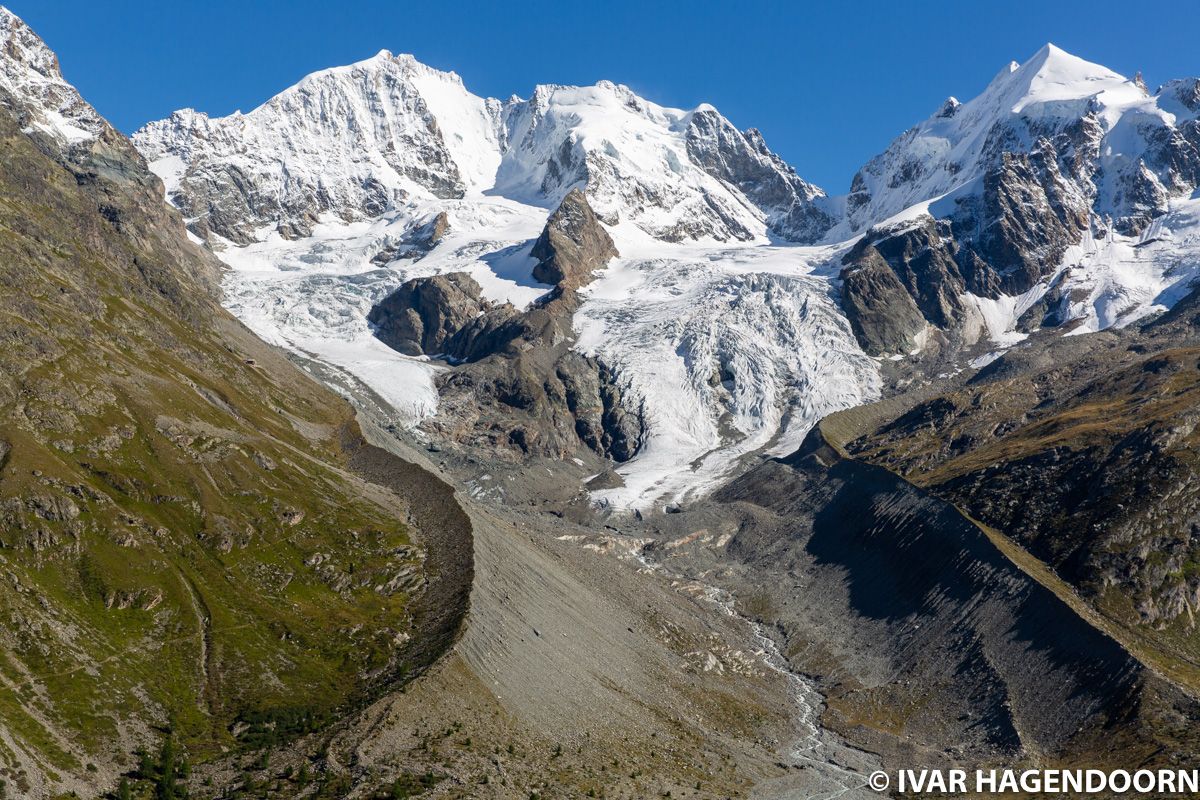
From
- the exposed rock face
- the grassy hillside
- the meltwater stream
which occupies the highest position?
the exposed rock face

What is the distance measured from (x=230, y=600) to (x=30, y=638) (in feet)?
78.2

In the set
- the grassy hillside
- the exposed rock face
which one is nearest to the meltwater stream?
the exposed rock face

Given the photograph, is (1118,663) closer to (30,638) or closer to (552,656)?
(552,656)

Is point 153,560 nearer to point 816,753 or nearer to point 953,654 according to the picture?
point 816,753

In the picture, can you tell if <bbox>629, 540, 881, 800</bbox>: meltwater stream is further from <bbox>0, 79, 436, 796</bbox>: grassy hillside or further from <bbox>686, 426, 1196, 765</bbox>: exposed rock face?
<bbox>0, 79, 436, 796</bbox>: grassy hillside

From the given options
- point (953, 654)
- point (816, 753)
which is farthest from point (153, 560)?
point (953, 654)

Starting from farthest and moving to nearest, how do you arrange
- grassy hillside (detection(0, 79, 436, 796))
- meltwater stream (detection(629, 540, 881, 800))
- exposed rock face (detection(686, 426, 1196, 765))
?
exposed rock face (detection(686, 426, 1196, 765))
meltwater stream (detection(629, 540, 881, 800))
grassy hillside (detection(0, 79, 436, 796))

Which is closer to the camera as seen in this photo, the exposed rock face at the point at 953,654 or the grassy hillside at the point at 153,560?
the grassy hillside at the point at 153,560

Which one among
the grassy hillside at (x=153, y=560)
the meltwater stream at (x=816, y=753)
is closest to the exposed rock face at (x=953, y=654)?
the meltwater stream at (x=816, y=753)

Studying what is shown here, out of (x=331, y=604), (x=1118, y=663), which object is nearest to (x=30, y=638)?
(x=331, y=604)

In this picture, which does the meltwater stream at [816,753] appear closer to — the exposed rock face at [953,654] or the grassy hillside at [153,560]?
the exposed rock face at [953,654]

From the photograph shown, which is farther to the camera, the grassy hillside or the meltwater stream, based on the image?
the meltwater stream

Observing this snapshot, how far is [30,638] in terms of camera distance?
100500 mm

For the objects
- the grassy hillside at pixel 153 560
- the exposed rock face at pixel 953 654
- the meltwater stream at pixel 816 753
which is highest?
the exposed rock face at pixel 953 654
